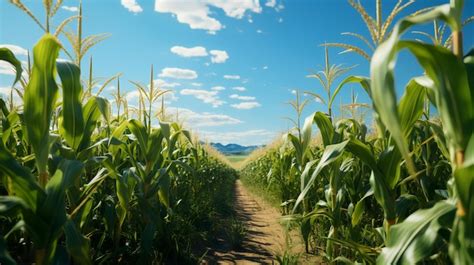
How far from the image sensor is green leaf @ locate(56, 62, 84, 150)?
1.73 m

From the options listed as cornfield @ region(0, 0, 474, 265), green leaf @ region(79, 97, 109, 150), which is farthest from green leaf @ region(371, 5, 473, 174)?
green leaf @ region(79, 97, 109, 150)

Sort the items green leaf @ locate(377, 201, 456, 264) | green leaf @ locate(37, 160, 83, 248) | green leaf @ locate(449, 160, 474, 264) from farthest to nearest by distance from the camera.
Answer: green leaf @ locate(37, 160, 83, 248) < green leaf @ locate(377, 201, 456, 264) < green leaf @ locate(449, 160, 474, 264)

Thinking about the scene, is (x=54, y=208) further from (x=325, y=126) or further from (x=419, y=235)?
(x=325, y=126)

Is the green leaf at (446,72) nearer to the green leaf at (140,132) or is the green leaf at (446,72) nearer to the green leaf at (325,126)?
the green leaf at (325,126)

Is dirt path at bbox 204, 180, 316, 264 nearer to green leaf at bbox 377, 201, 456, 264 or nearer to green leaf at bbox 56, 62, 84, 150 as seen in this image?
green leaf at bbox 377, 201, 456, 264

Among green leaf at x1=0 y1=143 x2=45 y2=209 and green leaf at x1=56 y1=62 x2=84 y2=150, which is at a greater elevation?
green leaf at x1=56 y1=62 x2=84 y2=150

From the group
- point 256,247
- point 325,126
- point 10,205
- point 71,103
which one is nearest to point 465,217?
point 325,126

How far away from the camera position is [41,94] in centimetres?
164

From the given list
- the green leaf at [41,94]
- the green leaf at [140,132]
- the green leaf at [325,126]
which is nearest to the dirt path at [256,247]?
the green leaf at [325,126]

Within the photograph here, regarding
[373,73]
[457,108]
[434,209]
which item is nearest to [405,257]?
[434,209]

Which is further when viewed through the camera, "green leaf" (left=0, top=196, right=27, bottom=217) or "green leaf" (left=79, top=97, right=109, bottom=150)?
"green leaf" (left=79, top=97, right=109, bottom=150)

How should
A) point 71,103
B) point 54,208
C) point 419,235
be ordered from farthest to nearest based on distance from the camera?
point 71,103 → point 54,208 → point 419,235

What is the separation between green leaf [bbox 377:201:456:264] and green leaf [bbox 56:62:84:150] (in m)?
1.72

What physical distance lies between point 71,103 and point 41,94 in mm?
230
